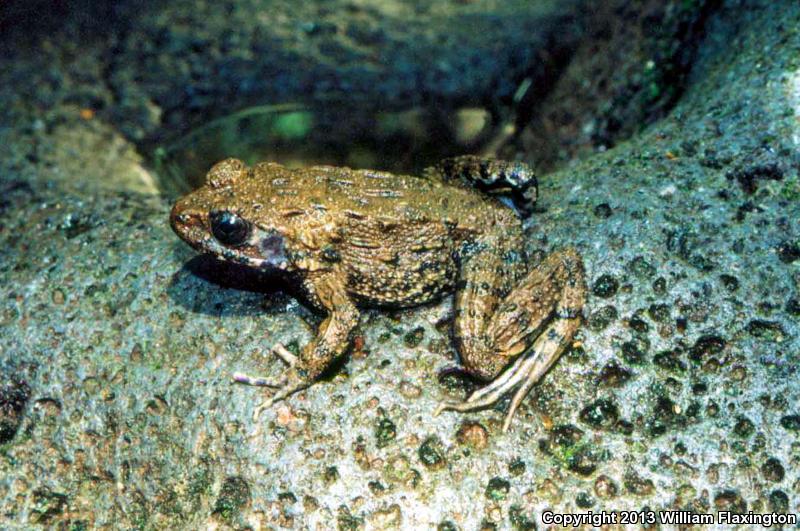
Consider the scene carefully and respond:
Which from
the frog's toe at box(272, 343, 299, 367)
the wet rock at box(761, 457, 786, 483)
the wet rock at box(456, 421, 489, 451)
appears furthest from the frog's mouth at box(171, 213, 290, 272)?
the wet rock at box(761, 457, 786, 483)

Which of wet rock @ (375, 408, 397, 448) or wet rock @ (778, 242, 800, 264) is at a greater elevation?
wet rock @ (778, 242, 800, 264)

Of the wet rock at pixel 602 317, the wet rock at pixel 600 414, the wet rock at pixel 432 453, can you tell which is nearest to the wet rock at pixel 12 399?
the wet rock at pixel 432 453

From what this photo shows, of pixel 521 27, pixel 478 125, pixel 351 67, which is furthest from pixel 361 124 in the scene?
pixel 521 27

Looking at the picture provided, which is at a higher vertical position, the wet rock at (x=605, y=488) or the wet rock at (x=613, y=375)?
the wet rock at (x=613, y=375)

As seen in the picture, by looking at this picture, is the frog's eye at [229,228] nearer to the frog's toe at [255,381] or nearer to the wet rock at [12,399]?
the frog's toe at [255,381]

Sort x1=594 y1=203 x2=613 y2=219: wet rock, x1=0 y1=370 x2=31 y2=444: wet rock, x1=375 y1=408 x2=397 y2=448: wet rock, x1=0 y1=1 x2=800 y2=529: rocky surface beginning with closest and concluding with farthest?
x1=0 y1=1 x2=800 y2=529: rocky surface
x1=375 y1=408 x2=397 y2=448: wet rock
x1=0 y1=370 x2=31 y2=444: wet rock
x1=594 y1=203 x2=613 y2=219: wet rock

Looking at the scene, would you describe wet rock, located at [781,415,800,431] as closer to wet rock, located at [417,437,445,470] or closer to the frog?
the frog
